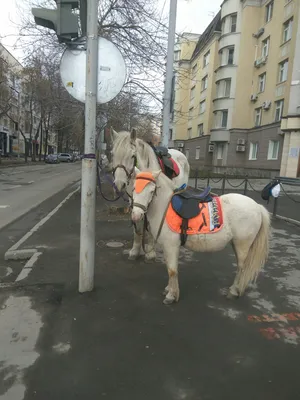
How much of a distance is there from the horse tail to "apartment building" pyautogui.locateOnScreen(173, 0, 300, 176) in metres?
19.9

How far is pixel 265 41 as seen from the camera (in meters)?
27.2

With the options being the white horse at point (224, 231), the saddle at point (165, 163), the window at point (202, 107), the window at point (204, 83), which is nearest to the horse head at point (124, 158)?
the white horse at point (224, 231)

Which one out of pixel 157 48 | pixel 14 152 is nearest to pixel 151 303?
pixel 157 48

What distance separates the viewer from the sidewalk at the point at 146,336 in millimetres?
2352

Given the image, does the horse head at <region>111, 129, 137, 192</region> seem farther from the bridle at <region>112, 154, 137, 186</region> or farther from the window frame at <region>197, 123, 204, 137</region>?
the window frame at <region>197, 123, 204, 137</region>

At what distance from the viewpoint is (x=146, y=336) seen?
300 cm

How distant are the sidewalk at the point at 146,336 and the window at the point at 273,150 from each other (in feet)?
70.2

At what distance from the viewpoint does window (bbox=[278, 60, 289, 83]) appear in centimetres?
2361

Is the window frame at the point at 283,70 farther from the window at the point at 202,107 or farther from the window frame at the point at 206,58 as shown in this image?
the window frame at the point at 206,58

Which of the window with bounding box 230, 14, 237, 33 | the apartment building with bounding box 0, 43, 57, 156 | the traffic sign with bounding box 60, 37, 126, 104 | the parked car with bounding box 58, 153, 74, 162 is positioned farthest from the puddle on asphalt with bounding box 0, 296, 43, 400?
the parked car with bounding box 58, 153, 74, 162

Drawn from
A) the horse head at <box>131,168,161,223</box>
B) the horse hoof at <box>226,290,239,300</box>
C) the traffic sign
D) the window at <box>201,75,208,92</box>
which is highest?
the window at <box>201,75,208,92</box>

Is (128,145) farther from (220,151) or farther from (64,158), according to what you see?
(64,158)

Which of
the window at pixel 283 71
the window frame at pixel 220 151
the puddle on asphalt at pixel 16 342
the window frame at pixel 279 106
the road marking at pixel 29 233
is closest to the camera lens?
the puddle on asphalt at pixel 16 342

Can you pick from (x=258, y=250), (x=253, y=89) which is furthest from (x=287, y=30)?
(x=258, y=250)
